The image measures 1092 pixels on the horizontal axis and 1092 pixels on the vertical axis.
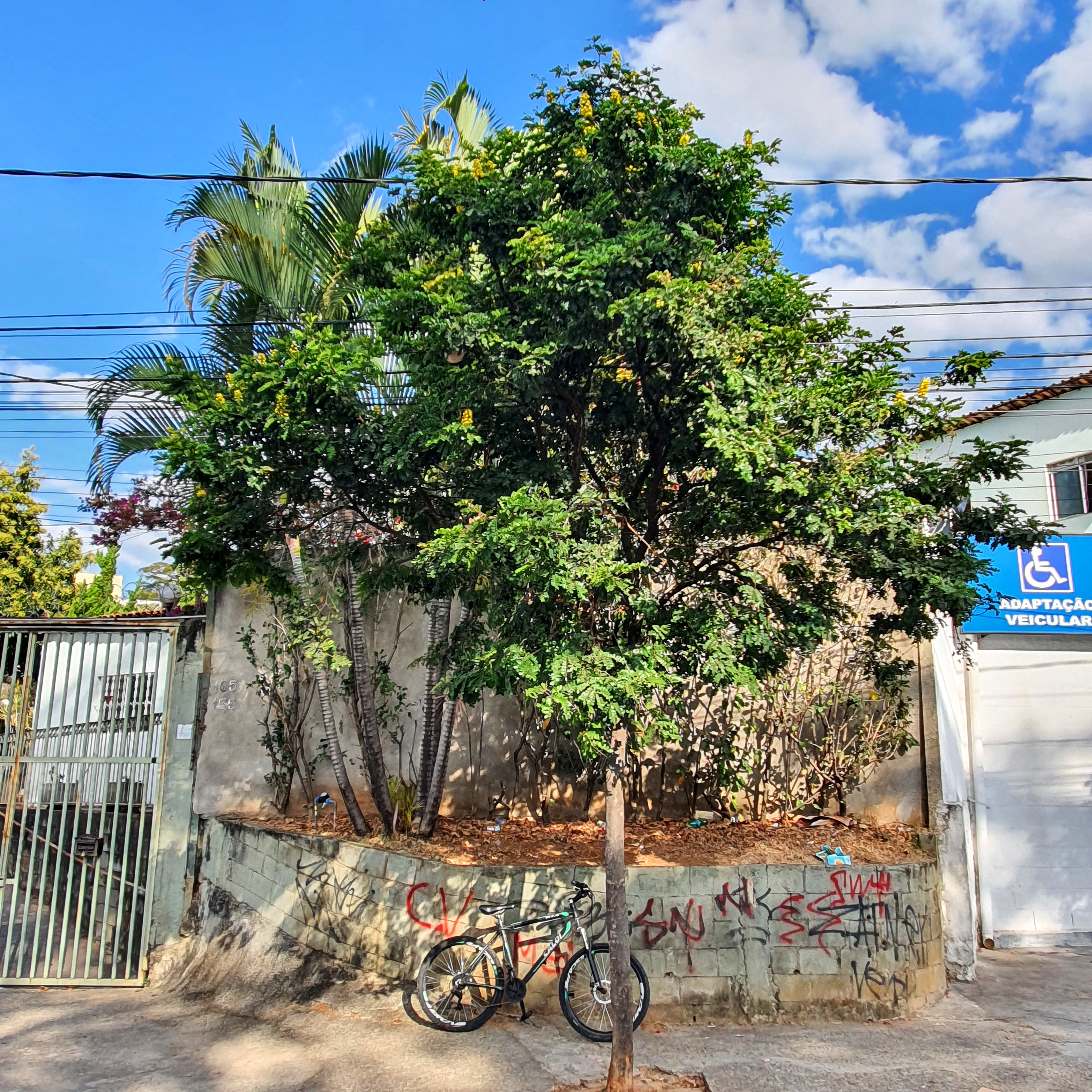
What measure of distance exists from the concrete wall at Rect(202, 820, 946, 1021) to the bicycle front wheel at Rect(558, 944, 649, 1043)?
0.22 meters

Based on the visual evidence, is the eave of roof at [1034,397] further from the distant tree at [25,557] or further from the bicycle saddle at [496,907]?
the distant tree at [25,557]

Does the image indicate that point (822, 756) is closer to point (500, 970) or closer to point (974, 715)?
point (974, 715)


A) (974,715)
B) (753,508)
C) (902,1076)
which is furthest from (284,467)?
(974,715)

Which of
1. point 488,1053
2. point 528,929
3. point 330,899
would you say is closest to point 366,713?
point 330,899

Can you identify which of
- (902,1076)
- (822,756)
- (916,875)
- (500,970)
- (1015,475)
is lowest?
(902,1076)

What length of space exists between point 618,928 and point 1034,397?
1329 centimetres

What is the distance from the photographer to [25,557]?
15.5 m

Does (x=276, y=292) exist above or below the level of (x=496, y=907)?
above

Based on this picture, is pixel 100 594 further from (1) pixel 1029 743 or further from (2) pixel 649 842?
(1) pixel 1029 743

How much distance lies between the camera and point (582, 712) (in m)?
4.61

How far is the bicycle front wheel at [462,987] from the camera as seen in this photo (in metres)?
6.05

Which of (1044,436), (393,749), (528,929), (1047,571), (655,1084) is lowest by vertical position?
(655,1084)

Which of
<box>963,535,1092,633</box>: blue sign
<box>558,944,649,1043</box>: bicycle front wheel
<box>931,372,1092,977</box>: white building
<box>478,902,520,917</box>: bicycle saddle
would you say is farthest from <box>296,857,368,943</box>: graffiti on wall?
<box>963,535,1092,633</box>: blue sign

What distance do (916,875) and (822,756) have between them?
4.76 ft
